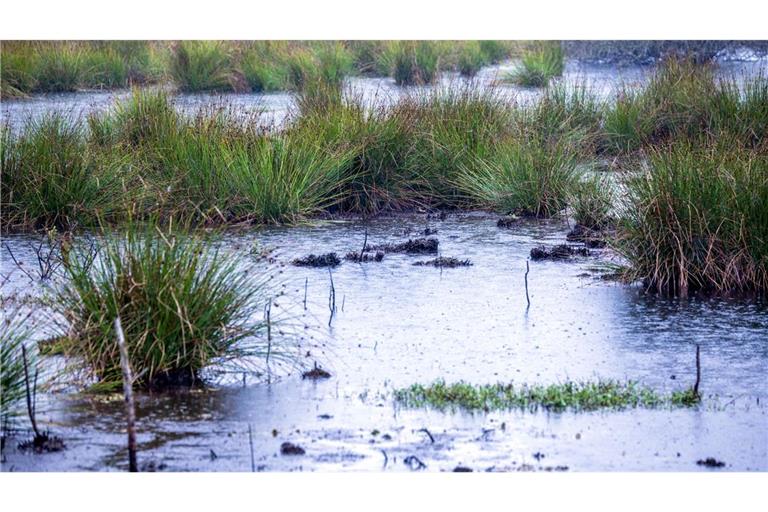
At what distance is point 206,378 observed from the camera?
6508 mm

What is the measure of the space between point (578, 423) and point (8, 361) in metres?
2.67

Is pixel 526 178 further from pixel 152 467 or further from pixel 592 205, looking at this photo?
pixel 152 467

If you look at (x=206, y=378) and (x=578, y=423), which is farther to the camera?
(x=206, y=378)

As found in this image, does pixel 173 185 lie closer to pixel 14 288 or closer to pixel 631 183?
pixel 14 288

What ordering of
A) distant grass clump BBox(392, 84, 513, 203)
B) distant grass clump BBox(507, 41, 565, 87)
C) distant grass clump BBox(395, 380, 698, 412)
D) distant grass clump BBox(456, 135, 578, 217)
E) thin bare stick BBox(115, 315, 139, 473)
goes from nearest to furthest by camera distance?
1. thin bare stick BBox(115, 315, 139, 473)
2. distant grass clump BBox(395, 380, 698, 412)
3. distant grass clump BBox(456, 135, 578, 217)
4. distant grass clump BBox(392, 84, 513, 203)
5. distant grass clump BBox(507, 41, 565, 87)

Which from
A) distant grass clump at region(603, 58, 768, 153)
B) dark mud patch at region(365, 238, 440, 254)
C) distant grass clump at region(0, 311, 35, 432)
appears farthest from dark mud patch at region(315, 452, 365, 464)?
distant grass clump at region(603, 58, 768, 153)

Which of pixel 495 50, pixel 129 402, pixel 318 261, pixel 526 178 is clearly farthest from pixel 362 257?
pixel 495 50

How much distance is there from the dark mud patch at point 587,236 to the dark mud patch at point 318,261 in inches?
89.4

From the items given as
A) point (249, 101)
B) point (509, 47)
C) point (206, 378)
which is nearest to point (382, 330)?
point (206, 378)

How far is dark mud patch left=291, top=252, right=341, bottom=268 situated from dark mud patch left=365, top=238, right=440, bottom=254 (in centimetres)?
60

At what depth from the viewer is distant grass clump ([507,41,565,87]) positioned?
19938mm

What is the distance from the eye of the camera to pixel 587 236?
10922 millimetres

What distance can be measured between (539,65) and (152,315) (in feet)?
48.3

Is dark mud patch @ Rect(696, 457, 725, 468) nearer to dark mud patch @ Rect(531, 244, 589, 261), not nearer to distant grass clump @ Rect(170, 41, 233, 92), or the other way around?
dark mud patch @ Rect(531, 244, 589, 261)
